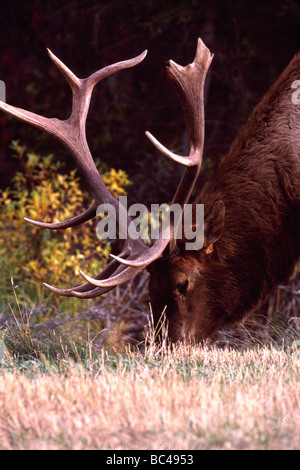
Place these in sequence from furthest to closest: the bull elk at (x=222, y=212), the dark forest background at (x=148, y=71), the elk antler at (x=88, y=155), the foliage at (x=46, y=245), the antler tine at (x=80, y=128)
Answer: the dark forest background at (x=148, y=71), the foliage at (x=46, y=245), the antler tine at (x=80, y=128), the bull elk at (x=222, y=212), the elk antler at (x=88, y=155)

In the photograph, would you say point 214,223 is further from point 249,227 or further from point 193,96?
point 193,96

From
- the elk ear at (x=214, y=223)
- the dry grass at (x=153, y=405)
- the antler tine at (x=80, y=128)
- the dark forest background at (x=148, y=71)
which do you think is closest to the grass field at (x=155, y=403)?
the dry grass at (x=153, y=405)

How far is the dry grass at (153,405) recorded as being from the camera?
2777 mm

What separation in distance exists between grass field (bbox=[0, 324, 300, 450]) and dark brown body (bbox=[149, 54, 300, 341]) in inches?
24.8

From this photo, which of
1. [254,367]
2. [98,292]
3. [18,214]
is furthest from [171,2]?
[254,367]

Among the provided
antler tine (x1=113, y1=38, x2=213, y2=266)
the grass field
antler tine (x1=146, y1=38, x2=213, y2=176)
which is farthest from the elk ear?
the grass field

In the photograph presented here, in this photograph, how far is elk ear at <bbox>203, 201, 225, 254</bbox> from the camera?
15.2 ft

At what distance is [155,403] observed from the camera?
308 centimetres

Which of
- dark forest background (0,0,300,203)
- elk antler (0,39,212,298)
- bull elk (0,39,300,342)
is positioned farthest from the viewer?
dark forest background (0,0,300,203)

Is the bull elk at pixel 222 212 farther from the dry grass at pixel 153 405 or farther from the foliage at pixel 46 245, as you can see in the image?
the foliage at pixel 46 245

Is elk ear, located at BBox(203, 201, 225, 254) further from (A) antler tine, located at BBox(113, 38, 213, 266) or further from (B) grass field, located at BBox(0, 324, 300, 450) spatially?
(B) grass field, located at BBox(0, 324, 300, 450)

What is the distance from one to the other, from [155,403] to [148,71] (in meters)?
5.83

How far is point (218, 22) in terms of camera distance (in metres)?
8.22
